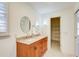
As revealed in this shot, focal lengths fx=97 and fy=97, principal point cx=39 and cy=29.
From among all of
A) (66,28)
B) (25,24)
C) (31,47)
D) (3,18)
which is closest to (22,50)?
(31,47)

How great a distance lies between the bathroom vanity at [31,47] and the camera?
1.30 metres

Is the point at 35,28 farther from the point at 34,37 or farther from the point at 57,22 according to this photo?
the point at 57,22

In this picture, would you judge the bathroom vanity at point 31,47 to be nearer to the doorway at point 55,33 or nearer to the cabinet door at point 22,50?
the cabinet door at point 22,50

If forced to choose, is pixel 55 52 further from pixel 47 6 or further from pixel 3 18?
pixel 3 18

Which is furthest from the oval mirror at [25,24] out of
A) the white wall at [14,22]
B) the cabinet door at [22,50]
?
the cabinet door at [22,50]

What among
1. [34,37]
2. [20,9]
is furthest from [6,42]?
[20,9]

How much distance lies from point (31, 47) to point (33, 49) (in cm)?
4

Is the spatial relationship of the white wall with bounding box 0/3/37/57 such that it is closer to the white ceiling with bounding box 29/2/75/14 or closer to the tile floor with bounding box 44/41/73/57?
the white ceiling with bounding box 29/2/75/14

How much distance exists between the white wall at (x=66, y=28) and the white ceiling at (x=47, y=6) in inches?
2.2

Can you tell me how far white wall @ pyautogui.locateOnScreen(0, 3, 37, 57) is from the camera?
4.19ft

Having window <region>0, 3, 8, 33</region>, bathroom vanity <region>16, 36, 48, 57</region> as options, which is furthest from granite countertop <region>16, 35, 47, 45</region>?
window <region>0, 3, 8, 33</region>

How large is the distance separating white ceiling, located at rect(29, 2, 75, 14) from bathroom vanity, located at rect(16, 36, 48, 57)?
0.38m

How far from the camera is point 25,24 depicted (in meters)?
1.37

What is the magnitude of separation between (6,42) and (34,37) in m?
0.37
